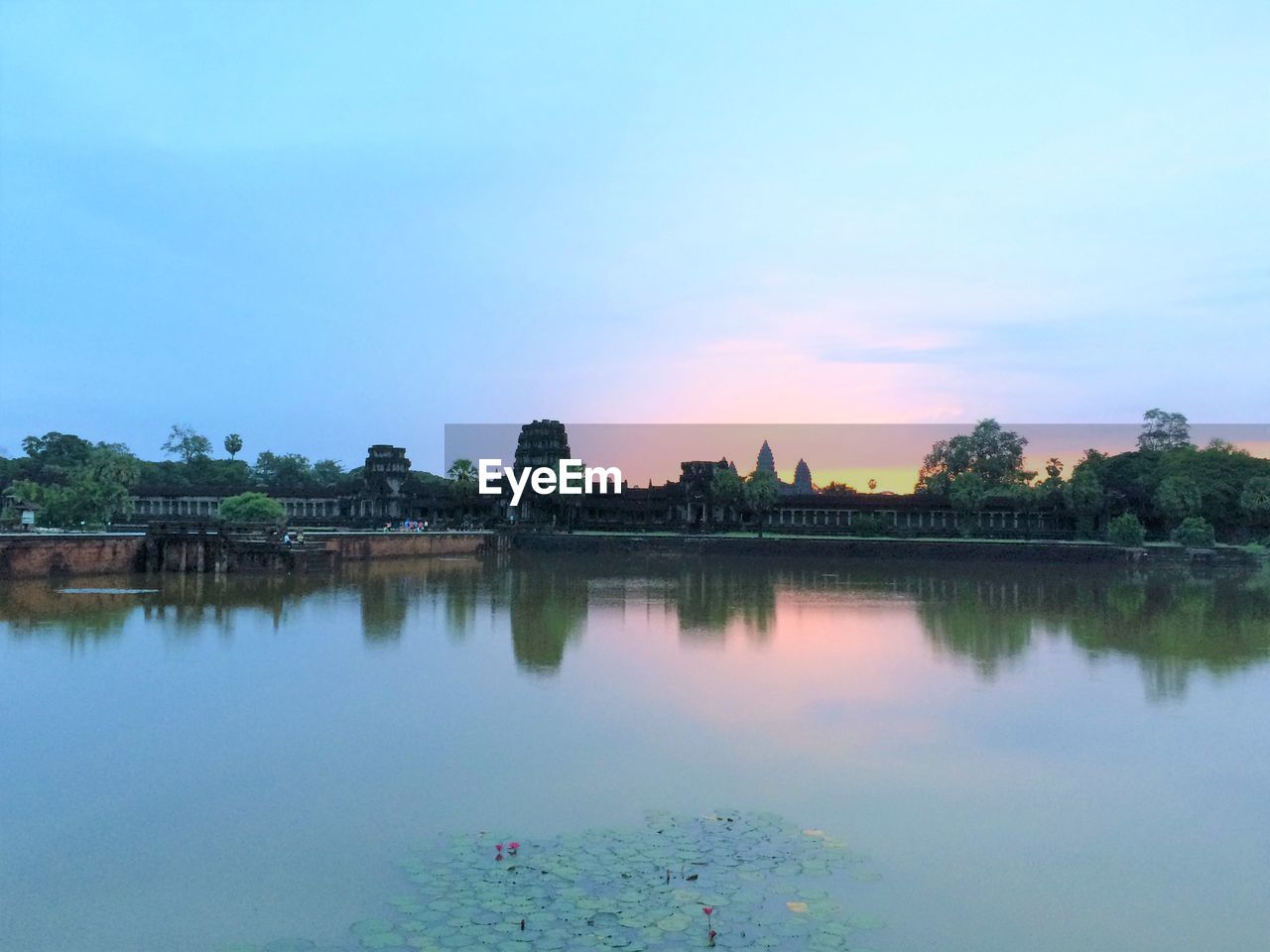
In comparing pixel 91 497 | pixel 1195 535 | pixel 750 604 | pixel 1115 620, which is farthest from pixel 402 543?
pixel 1195 535

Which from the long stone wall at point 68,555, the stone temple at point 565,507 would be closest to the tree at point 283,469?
the stone temple at point 565,507

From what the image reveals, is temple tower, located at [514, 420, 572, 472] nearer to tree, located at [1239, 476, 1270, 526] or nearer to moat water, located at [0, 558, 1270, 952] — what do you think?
tree, located at [1239, 476, 1270, 526]

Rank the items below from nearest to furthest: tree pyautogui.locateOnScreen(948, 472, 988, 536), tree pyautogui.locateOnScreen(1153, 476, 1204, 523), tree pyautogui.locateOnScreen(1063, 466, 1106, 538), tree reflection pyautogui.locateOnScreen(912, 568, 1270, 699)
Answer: tree reflection pyautogui.locateOnScreen(912, 568, 1270, 699) → tree pyautogui.locateOnScreen(1153, 476, 1204, 523) → tree pyautogui.locateOnScreen(1063, 466, 1106, 538) → tree pyautogui.locateOnScreen(948, 472, 988, 536)

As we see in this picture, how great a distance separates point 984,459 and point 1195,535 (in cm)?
2371

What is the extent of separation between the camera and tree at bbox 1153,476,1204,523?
2373 inches

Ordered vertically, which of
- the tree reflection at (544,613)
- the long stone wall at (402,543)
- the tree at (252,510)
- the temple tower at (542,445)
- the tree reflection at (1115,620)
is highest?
the temple tower at (542,445)

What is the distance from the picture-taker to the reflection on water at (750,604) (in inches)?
846

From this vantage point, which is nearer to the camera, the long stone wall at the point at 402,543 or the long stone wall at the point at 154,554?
the long stone wall at the point at 154,554

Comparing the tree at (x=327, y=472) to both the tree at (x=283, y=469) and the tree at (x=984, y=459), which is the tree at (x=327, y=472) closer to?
the tree at (x=283, y=469)

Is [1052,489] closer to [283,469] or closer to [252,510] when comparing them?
[252,510]

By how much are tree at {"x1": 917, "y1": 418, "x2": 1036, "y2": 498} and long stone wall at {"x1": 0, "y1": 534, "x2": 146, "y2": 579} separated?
182 feet

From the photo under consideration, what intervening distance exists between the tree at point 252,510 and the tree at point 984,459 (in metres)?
46.4

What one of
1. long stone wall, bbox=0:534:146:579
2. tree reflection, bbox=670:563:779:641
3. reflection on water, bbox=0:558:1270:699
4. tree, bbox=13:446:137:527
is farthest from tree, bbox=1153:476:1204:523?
tree, bbox=13:446:137:527

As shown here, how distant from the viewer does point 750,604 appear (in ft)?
103
